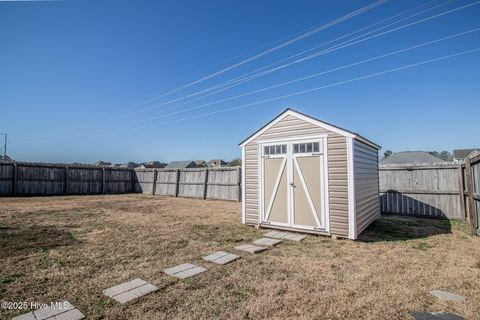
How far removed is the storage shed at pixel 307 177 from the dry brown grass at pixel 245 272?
645 mm

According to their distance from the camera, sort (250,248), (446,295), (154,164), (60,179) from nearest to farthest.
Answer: (446,295) → (250,248) → (60,179) → (154,164)

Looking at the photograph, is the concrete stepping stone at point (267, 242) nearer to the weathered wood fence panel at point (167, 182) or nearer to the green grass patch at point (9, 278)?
A: the green grass patch at point (9, 278)

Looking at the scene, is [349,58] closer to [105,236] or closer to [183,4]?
[183,4]

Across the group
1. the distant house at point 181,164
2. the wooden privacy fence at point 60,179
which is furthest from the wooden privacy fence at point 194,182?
the distant house at point 181,164

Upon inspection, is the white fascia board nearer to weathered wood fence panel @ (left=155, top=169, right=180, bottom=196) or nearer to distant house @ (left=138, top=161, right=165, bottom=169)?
weathered wood fence panel @ (left=155, top=169, right=180, bottom=196)

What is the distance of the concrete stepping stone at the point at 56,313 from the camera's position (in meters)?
2.31

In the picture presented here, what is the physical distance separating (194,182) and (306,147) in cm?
1034

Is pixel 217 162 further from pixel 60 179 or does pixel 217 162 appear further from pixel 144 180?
pixel 60 179

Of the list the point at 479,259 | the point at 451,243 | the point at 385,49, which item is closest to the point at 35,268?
the point at 479,259

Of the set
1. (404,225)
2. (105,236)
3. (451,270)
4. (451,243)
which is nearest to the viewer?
(451,270)

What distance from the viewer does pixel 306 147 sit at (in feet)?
19.8

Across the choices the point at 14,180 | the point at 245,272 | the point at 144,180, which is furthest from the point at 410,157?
the point at 14,180

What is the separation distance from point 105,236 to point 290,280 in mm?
4455

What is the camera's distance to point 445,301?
2654 mm
